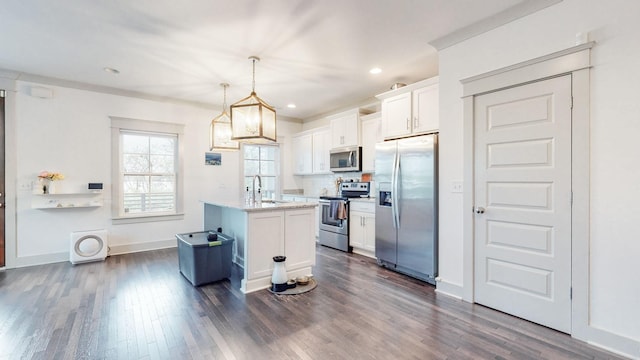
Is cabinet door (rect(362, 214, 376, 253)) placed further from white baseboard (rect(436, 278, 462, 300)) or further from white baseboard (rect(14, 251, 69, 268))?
white baseboard (rect(14, 251, 69, 268))

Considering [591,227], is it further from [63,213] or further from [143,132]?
[63,213]

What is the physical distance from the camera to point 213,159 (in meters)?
5.57

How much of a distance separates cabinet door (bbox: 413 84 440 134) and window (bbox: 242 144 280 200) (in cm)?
360

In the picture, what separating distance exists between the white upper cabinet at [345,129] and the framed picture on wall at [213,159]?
86.0 inches

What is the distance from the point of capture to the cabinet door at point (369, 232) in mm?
4384

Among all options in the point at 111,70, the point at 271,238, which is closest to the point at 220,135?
the point at 111,70

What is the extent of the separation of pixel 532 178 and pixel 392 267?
202 cm

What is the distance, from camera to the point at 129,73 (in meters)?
3.96

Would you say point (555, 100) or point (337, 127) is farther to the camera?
point (337, 127)

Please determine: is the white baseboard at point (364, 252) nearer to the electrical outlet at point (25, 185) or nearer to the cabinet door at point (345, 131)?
the cabinet door at point (345, 131)

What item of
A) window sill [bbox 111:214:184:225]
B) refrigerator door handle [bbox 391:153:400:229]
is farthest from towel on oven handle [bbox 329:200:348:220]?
window sill [bbox 111:214:184:225]

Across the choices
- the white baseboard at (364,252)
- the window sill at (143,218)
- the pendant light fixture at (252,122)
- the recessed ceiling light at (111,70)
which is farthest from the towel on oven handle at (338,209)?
the recessed ceiling light at (111,70)

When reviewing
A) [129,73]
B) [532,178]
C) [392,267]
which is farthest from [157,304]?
[532,178]

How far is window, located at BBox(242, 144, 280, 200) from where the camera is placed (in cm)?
616
